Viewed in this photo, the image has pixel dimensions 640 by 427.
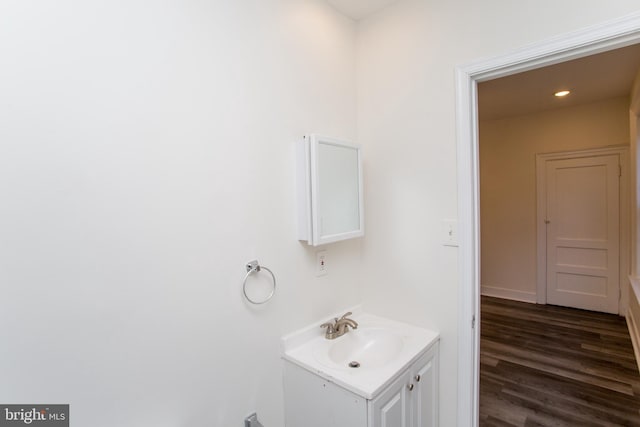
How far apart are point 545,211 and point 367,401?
166 inches

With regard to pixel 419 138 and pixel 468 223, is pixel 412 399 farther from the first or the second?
pixel 419 138

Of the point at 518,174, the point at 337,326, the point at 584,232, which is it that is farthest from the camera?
the point at 518,174

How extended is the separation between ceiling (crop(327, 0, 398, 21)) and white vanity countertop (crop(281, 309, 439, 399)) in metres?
1.78

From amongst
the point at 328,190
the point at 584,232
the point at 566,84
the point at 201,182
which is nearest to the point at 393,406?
the point at 328,190

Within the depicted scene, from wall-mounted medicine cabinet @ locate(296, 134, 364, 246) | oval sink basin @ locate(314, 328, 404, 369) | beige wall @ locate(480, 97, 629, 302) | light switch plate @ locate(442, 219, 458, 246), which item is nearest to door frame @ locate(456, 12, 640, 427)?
light switch plate @ locate(442, 219, 458, 246)

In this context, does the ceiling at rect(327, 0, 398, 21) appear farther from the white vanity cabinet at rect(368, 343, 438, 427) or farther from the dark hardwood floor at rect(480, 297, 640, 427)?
the dark hardwood floor at rect(480, 297, 640, 427)

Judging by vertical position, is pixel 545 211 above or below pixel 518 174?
below

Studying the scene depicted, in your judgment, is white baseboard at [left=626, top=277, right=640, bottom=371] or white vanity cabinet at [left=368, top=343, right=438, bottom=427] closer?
white vanity cabinet at [left=368, top=343, right=438, bottom=427]

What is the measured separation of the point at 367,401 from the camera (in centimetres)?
117

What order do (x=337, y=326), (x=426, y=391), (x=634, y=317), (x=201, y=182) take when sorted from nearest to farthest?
1. (x=201, y=182)
2. (x=426, y=391)
3. (x=337, y=326)
4. (x=634, y=317)

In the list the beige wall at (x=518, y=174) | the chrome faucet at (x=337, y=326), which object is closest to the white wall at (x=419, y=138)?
the chrome faucet at (x=337, y=326)

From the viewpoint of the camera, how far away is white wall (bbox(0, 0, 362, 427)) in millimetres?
864

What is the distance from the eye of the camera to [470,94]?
155 cm

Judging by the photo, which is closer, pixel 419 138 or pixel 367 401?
pixel 367 401
